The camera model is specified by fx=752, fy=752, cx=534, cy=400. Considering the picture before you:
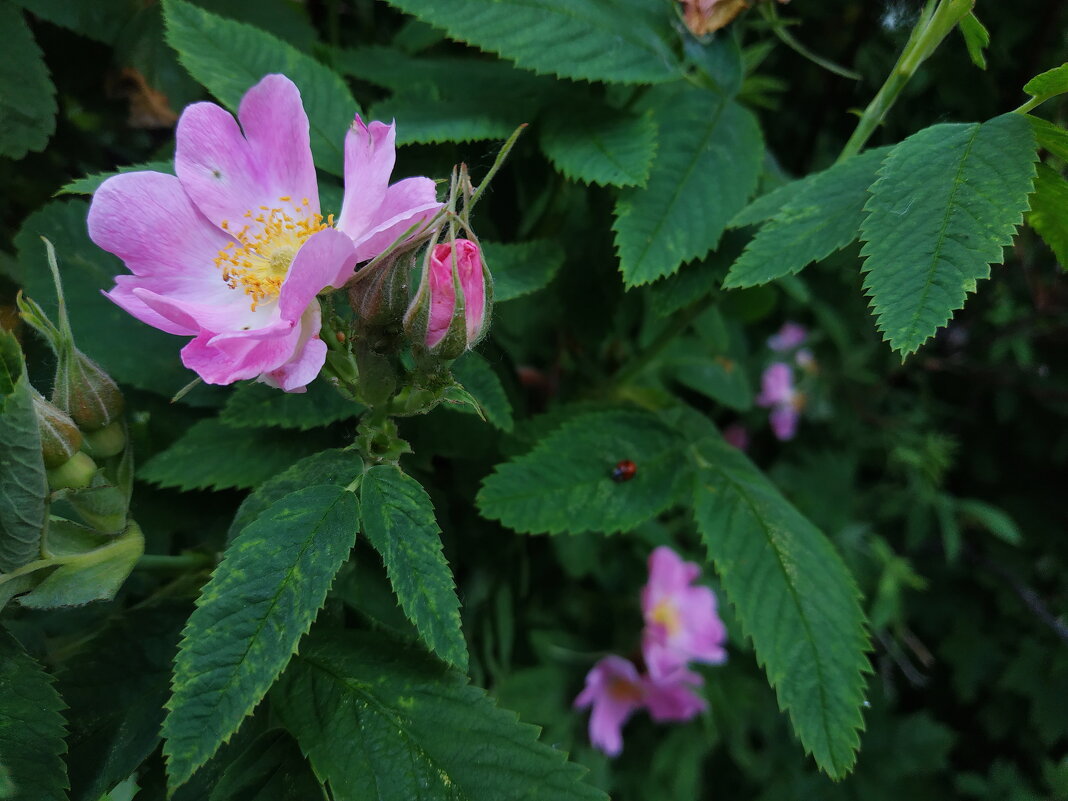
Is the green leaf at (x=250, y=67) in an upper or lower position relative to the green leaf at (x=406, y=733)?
upper

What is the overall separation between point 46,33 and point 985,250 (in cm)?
133

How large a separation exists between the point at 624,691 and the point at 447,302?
1.30m

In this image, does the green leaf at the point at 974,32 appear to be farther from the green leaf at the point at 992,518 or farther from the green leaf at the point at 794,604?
the green leaf at the point at 992,518

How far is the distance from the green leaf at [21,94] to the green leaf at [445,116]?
1.35 feet

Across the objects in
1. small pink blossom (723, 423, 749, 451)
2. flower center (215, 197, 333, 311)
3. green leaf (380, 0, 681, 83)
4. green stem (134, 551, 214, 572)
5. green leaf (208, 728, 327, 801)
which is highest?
green leaf (380, 0, 681, 83)

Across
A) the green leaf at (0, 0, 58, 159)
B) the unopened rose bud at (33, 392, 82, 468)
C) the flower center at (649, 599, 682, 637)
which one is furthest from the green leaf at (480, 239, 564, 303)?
the flower center at (649, 599, 682, 637)

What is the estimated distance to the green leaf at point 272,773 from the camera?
75 cm

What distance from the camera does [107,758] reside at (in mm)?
752

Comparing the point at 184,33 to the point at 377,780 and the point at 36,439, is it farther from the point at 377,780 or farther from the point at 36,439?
the point at 377,780

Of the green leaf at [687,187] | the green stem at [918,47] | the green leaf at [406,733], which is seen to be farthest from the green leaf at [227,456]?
the green stem at [918,47]

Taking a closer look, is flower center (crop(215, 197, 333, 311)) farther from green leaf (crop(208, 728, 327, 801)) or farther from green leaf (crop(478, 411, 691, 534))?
Result: green leaf (crop(208, 728, 327, 801))

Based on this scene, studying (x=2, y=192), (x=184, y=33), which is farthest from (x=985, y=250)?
(x=2, y=192)

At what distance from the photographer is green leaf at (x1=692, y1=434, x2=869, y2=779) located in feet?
2.73

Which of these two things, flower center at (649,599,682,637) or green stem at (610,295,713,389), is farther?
flower center at (649,599,682,637)
